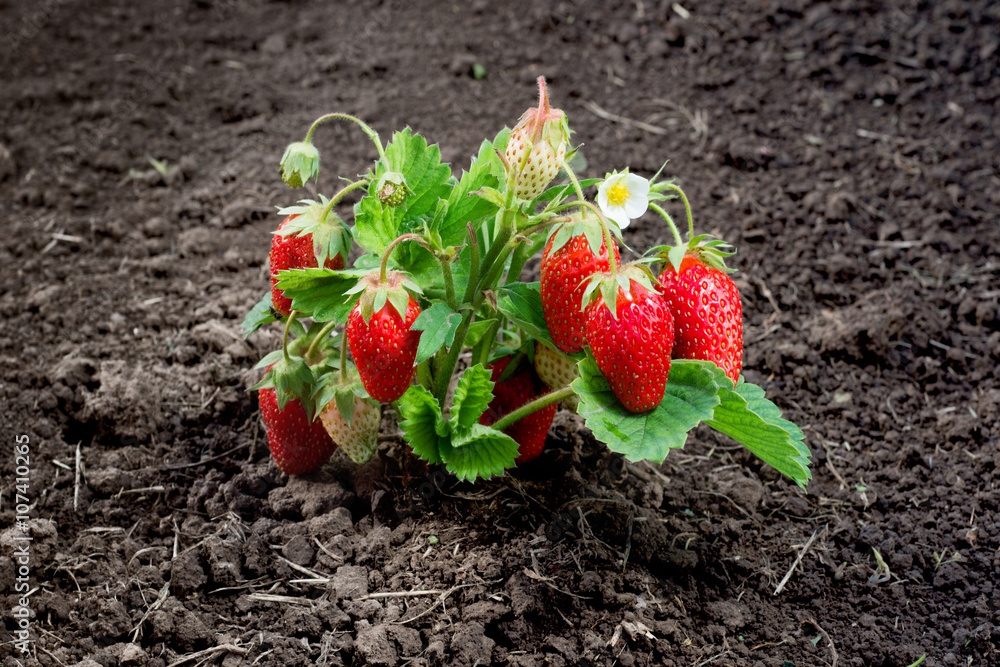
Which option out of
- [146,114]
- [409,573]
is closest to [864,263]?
[409,573]

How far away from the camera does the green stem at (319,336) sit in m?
1.84

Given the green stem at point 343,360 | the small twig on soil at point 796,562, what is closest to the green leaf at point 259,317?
the green stem at point 343,360

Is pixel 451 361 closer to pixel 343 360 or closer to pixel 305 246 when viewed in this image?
pixel 343 360

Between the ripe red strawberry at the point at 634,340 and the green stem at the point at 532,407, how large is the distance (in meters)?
0.17

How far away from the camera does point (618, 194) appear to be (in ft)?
5.46

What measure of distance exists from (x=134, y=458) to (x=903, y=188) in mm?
2674

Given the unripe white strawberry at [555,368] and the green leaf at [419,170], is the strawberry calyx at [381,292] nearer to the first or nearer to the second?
the green leaf at [419,170]

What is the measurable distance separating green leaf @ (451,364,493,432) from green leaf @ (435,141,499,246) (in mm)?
282

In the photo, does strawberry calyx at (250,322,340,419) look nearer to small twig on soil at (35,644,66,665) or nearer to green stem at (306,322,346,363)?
green stem at (306,322,346,363)

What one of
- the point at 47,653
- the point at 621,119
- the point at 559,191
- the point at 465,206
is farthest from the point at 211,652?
the point at 621,119

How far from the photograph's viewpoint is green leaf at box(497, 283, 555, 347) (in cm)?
170

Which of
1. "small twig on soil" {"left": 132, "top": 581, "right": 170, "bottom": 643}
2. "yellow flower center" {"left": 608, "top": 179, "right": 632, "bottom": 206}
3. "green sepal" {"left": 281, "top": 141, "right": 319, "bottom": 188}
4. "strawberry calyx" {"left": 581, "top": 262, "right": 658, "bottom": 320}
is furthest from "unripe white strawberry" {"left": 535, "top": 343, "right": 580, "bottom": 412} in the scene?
"small twig on soil" {"left": 132, "top": 581, "right": 170, "bottom": 643}

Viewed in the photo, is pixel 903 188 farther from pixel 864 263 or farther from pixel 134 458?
pixel 134 458

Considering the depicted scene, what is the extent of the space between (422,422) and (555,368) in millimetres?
320
